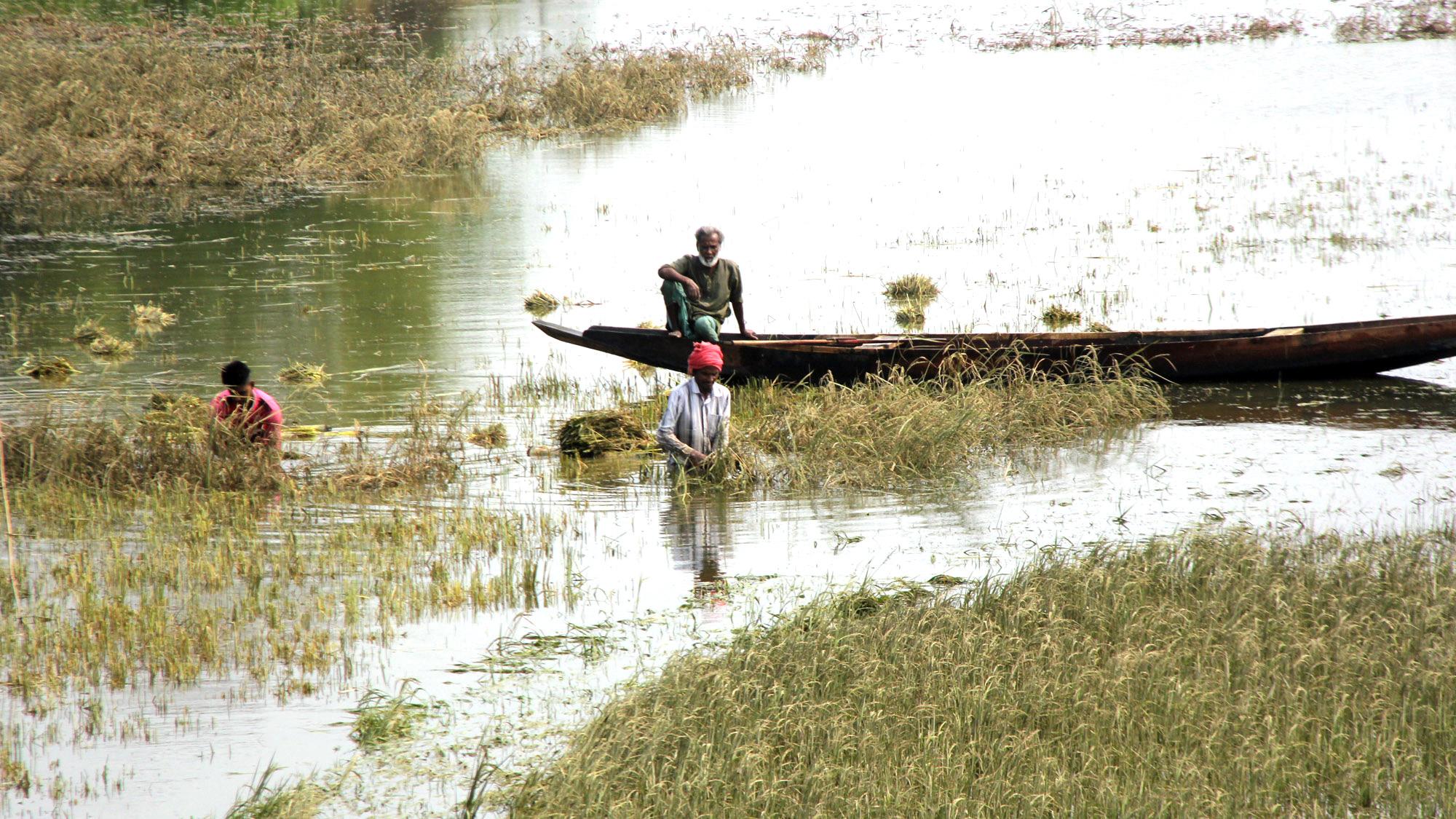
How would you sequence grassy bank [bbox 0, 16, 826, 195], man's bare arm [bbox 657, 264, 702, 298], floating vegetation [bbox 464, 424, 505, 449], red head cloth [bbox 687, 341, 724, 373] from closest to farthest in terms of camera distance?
red head cloth [bbox 687, 341, 724, 373]
floating vegetation [bbox 464, 424, 505, 449]
man's bare arm [bbox 657, 264, 702, 298]
grassy bank [bbox 0, 16, 826, 195]

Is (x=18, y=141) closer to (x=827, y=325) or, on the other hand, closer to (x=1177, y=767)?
(x=827, y=325)

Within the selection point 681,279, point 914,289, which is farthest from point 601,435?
point 914,289

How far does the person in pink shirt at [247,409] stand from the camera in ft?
26.0

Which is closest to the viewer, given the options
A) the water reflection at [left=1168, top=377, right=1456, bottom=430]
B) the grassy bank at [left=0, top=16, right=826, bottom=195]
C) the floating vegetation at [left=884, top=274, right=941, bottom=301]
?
the water reflection at [left=1168, top=377, right=1456, bottom=430]

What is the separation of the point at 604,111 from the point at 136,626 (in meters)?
18.5

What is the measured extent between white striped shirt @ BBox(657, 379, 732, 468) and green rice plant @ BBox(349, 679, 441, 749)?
9.76 feet

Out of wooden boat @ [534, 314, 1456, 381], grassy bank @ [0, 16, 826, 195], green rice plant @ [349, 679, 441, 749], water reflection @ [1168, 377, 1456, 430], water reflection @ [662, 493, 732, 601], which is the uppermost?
grassy bank @ [0, 16, 826, 195]

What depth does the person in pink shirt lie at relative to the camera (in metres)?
7.92

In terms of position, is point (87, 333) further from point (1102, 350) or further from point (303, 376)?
point (1102, 350)

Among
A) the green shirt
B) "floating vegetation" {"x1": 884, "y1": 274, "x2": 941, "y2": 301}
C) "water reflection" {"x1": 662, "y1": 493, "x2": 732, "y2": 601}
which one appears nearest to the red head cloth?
"water reflection" {"x1": 662, "y1": 493, "x2": 732, "y2": 601}

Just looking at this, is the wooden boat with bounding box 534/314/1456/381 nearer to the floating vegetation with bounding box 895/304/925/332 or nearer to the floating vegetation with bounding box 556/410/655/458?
the floating vegetation with bounding box 556/410/655/458

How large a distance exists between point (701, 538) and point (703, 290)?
3.16m

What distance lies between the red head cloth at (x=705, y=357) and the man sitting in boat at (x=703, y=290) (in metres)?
1.69

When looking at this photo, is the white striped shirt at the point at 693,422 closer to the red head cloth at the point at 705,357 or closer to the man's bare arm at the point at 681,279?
the red head cloth at the point at 705,357
